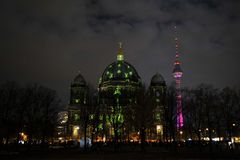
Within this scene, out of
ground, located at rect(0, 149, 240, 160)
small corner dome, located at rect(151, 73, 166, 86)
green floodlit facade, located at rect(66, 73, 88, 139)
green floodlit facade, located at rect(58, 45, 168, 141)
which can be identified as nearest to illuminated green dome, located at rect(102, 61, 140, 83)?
green floodlit facade, located at rect(58, 45, 168, 141)

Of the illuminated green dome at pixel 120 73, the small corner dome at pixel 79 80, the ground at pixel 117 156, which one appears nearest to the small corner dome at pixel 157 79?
the illuminated green dome at pixel 120 73

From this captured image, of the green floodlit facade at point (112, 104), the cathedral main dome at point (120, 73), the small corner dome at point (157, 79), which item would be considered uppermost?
the cathedral main dome at point (120, 73)

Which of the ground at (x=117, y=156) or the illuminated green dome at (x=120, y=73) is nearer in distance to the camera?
the ground at (x=117, y=156)

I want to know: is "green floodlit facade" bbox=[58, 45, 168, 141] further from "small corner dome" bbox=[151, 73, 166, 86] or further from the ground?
the ground

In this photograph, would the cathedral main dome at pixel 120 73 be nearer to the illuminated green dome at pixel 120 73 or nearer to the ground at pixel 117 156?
the illuminated green dome at pixel 120 73

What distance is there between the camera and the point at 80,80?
157875mm

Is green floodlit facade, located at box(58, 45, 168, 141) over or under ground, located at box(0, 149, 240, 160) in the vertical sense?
over

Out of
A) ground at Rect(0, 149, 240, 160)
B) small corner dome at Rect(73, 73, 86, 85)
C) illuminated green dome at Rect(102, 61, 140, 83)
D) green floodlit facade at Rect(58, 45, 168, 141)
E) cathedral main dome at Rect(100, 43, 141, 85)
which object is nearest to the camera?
ground at Rect(0, 149, 240, 160)

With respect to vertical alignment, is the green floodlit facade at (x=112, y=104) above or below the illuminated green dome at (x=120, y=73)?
below

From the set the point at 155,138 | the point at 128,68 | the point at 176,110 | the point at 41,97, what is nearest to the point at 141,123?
the point at 176,110

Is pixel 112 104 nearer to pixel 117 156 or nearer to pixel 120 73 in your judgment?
pixel 117 156

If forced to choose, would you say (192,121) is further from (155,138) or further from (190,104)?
(155,138)

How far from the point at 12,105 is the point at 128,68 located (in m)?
119

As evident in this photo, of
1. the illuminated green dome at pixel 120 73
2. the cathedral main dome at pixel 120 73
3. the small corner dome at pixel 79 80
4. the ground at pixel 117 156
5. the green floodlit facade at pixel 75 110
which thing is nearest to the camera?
the ground at pixel 117 156
